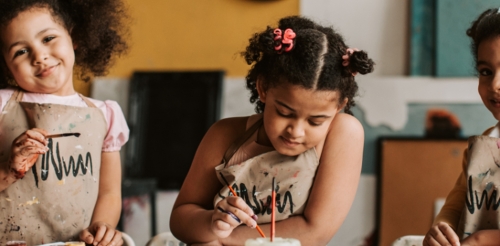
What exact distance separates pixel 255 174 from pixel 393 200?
199 centimetres

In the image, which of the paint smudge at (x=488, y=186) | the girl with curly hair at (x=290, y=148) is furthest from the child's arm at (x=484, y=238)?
the girl with curly hair at (x=290, y=148)

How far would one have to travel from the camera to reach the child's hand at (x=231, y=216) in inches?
44.3

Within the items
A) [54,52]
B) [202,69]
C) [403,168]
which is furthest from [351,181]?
[202,69]

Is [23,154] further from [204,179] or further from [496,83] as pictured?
[496,83]

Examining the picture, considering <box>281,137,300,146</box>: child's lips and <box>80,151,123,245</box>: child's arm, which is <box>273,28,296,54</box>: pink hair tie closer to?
<box>281,137,300,146</box>: child's lips

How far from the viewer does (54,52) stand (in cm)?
147

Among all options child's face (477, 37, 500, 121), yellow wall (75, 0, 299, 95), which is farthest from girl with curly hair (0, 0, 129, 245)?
yellow wall (75, 0, 299, 95)

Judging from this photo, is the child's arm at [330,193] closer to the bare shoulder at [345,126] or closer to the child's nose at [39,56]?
the bare shoulder at [345,126]

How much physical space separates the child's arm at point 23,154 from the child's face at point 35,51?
0.56ft

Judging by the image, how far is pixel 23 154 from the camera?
4.36 ft

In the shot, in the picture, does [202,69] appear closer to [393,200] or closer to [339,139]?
[393,200]

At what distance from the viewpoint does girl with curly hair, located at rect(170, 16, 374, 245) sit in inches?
51.0

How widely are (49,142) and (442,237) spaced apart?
102 centimetres

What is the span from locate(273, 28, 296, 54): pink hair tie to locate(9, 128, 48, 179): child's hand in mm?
619
